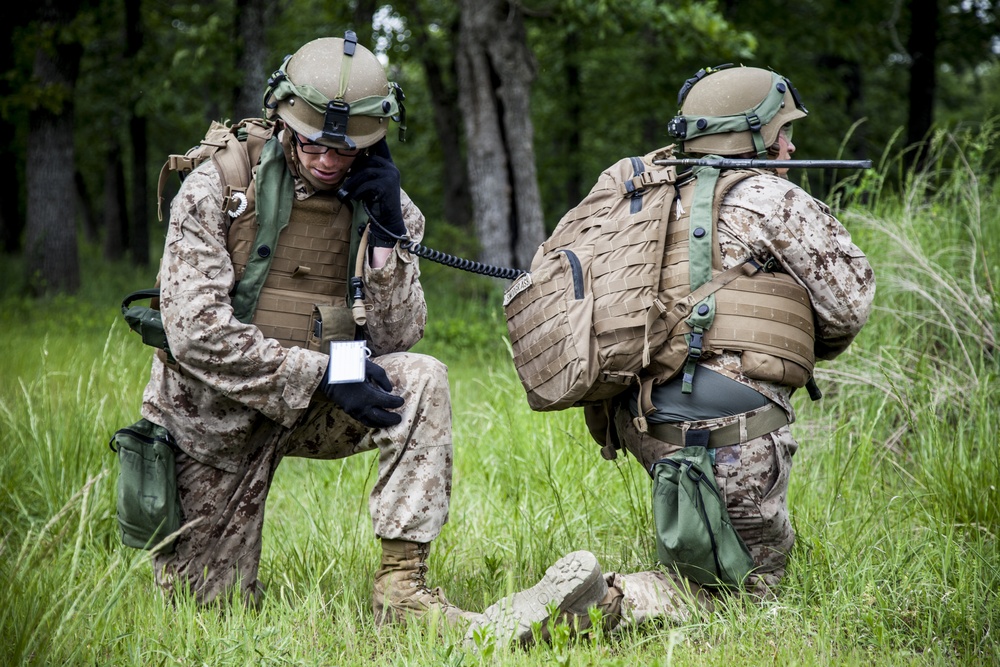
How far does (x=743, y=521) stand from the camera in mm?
3082

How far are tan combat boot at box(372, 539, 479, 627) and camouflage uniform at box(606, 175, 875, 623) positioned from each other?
1.88ft

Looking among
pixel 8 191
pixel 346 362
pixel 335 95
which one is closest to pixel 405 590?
pixel 346 362

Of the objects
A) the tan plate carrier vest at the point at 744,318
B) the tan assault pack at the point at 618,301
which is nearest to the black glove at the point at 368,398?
the tan assault pack at the point at 618,301

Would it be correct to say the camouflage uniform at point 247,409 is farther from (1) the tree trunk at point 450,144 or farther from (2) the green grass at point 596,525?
(1) the tree trunk at point 450,144

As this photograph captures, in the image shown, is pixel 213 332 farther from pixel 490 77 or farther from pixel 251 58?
pixel 251 58

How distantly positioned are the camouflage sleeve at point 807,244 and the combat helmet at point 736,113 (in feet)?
0.60

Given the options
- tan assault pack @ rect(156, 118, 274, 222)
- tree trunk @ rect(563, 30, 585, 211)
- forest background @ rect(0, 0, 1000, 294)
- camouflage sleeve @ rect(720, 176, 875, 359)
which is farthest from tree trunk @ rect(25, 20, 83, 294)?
camouflage sleeve @ rect(720, 176, 875, 359)

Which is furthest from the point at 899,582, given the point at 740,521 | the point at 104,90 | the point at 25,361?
the point at 104,90

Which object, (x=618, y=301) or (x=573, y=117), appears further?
(x=573, y=117)

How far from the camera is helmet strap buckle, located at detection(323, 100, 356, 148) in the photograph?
3.10 meters

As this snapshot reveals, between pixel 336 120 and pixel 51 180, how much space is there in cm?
972

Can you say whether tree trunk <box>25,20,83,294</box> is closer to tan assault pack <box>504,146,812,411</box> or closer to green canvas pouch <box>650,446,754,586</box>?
tan assault pack <box>504,146,812,411</box>

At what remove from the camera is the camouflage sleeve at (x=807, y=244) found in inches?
118

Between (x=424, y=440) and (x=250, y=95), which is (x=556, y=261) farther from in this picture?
(x=250, y=95)
